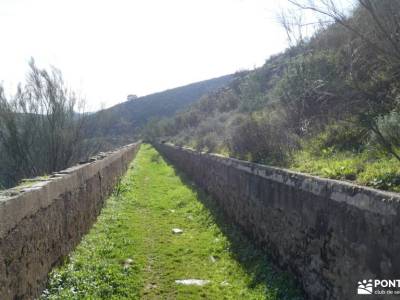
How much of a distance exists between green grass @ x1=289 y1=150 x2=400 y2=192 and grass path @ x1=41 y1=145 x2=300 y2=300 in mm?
1318

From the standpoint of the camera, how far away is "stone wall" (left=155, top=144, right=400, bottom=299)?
327 cm

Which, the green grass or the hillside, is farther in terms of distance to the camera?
the hillside

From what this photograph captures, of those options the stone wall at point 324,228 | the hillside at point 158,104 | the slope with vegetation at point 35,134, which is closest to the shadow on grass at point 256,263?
the stone wall at point 324,228

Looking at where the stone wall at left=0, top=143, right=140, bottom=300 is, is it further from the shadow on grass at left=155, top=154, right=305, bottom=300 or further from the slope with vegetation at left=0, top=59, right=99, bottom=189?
the slope with vegetation at left=0, top=59, right=99, bottom=189

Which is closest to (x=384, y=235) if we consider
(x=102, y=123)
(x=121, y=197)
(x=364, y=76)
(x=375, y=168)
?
(x=375, y=168)

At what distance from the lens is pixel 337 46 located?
10.2 metres

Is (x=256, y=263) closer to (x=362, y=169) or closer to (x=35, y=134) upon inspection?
(x=362, y=169)

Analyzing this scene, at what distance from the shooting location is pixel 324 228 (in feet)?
13.9

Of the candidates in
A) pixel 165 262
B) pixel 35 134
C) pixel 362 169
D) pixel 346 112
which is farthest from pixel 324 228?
pixel 35 134

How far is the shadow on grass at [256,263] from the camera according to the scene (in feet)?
15.8

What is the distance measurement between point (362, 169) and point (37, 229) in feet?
11.7

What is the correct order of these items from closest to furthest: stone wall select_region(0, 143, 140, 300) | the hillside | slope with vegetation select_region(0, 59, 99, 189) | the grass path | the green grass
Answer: the green grass
stone wall select_region(0, 143, 140, 300)
the grass path
slope with vegetation select_region(0, 59, 99, 189)
the hillside

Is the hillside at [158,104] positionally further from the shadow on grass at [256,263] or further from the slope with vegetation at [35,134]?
the shadow on grass at [256,263]

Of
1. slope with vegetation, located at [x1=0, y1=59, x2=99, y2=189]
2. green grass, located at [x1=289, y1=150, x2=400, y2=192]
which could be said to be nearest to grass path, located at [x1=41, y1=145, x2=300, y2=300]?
green grass, located at [x1=289, y1=150, x2=400, y2=192]
